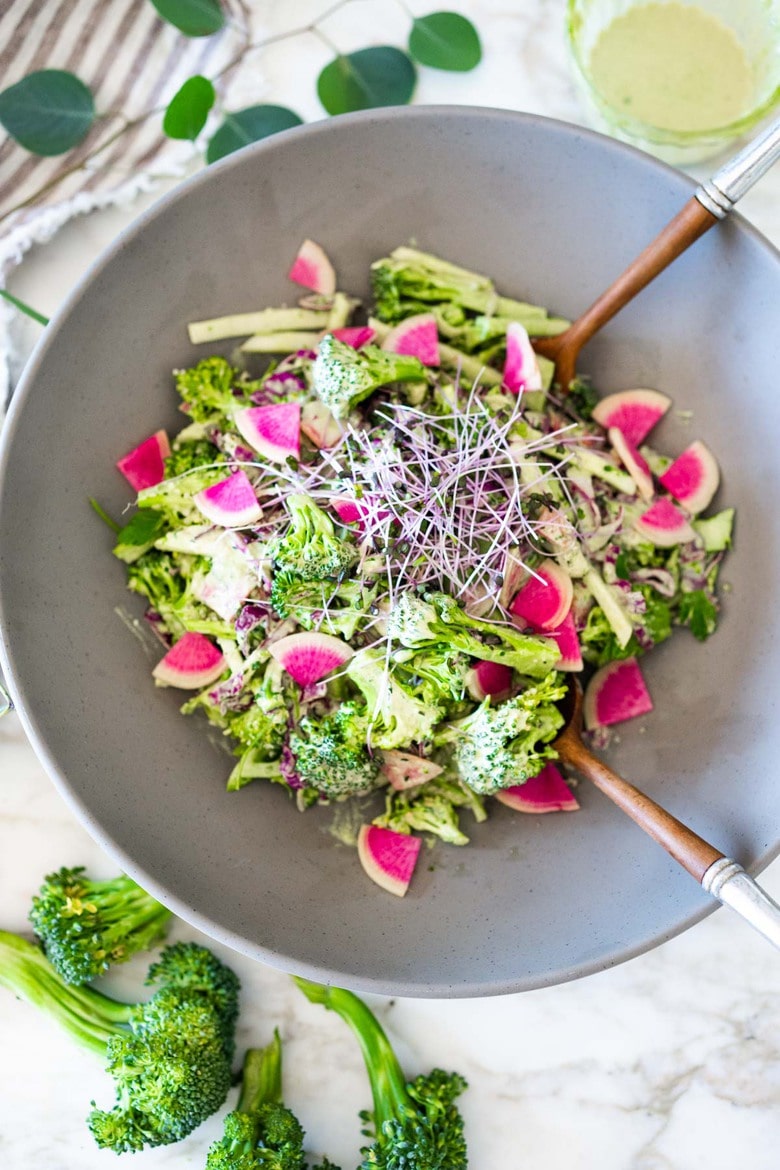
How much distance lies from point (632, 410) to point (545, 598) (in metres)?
0.66

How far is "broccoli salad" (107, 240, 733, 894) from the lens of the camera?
2.46 meters

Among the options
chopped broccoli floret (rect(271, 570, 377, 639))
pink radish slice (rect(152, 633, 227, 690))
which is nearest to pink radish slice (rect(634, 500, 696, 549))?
chopped broccoli floret (rect(271, 570, 377, 639))

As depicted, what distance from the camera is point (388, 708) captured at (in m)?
2.41

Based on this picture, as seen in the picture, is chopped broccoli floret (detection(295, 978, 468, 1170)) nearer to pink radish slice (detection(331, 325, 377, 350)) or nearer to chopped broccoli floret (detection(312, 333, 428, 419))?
chopped broccoli floret (detection(312, 333, 428, 419))

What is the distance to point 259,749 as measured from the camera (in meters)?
2.66

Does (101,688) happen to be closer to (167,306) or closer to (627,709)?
(167,306)

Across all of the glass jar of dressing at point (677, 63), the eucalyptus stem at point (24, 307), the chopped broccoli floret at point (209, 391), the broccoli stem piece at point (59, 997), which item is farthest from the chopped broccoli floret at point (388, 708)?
the glass jar of dressing at point (677, 63)

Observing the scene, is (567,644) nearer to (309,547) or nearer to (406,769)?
Answer: (406,769)

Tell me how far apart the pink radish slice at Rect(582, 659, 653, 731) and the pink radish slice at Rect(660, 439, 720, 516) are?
461 millimetres

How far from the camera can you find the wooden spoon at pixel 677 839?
2.11 meters

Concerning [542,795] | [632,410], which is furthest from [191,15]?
[542,795]

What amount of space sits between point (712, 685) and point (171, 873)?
4.83 feet

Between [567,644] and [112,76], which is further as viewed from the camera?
[112,76]

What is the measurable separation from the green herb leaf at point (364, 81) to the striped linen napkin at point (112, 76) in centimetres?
22
